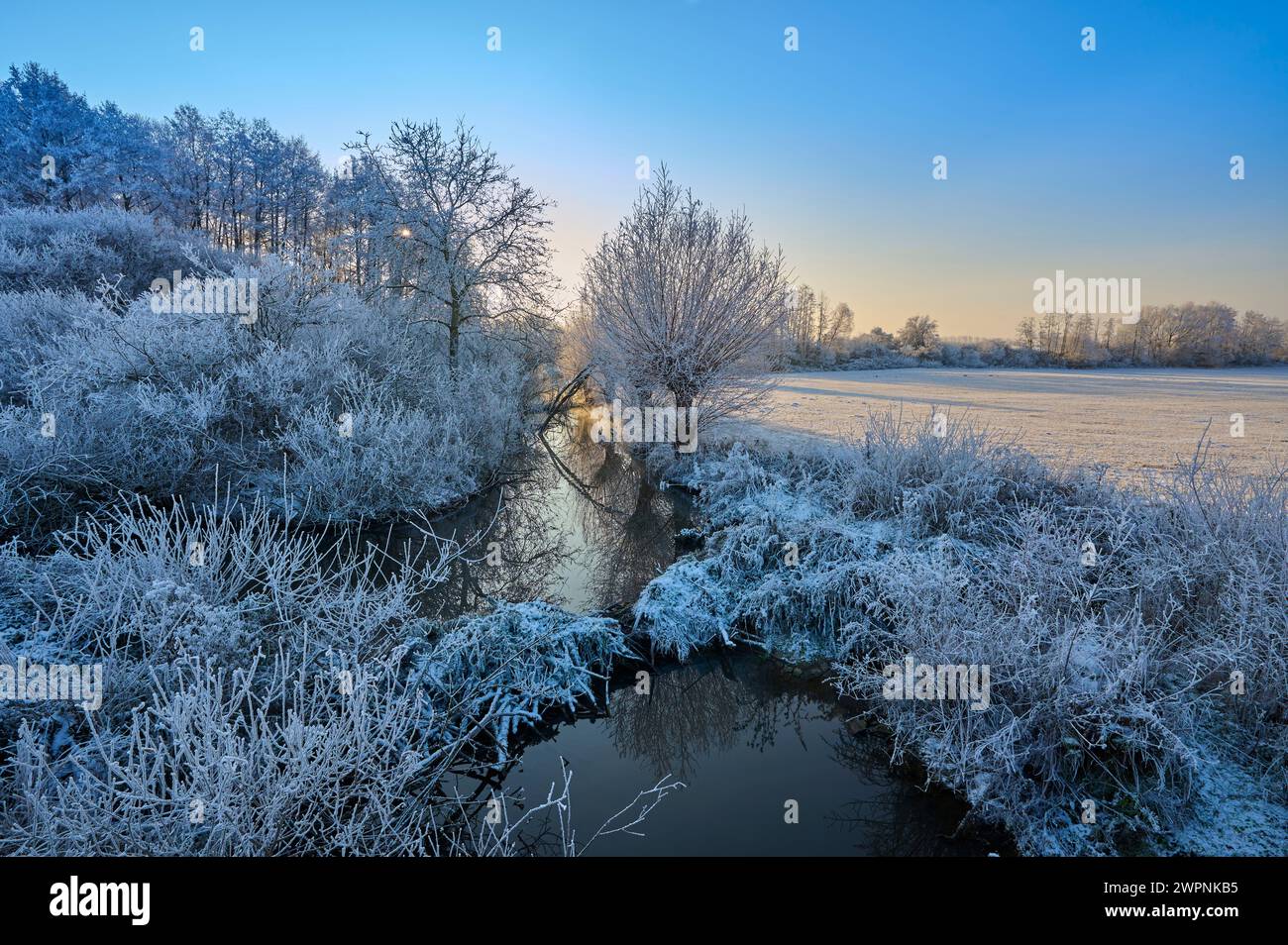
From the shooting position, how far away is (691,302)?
12.7 metres

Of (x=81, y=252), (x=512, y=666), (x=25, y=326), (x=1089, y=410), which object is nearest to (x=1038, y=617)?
(x=512, y=666)

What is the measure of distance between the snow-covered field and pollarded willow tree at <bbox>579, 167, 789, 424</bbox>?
10.9 ft

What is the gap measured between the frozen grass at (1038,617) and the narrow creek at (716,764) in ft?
1.19

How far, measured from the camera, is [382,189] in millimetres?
17875

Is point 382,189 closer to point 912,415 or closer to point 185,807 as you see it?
point 912,415

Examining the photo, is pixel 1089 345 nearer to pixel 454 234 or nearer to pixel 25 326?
pixel 454 234

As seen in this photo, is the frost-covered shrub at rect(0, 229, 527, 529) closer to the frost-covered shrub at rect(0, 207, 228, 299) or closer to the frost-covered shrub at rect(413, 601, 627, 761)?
the frost-covered shrub at rect(413, 601, 627, 761)

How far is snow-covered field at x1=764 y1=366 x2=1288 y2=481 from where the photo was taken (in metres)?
10.9

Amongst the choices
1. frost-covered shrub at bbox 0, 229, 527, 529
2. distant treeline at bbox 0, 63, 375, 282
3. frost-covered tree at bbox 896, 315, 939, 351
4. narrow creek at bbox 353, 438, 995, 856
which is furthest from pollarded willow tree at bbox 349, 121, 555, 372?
frost-covered tree at bbox 896, 315, 939, 351

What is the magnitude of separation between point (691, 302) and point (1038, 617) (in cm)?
960

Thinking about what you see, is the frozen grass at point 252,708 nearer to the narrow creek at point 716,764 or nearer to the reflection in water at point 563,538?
the narrow creek at point 716,764

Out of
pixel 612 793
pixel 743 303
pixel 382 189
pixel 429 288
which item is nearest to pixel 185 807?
pixel 612 793

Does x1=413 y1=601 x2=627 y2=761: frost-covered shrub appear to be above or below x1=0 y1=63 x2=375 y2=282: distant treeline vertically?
below

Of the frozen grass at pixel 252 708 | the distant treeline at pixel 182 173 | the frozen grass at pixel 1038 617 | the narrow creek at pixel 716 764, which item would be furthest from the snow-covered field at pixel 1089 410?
the distant treeline at pixel 182 173
